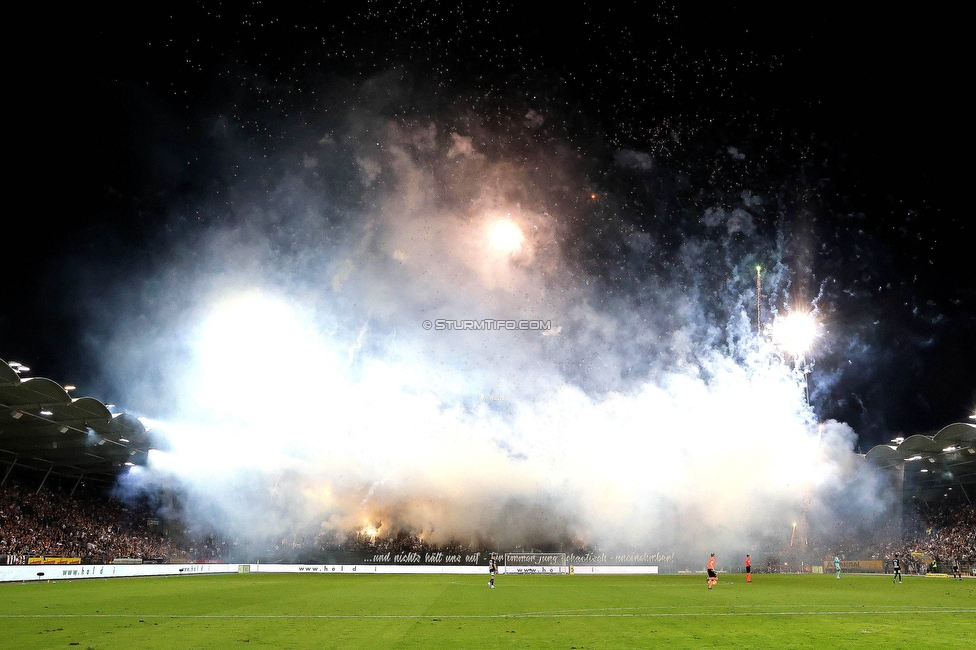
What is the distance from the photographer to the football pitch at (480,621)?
1205 centimetres

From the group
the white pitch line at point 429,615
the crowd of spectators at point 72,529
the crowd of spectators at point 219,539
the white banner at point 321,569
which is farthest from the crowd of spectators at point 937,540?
the crowd of spectators at point 72,529

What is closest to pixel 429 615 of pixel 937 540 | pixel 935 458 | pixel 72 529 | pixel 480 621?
pixel 480 621

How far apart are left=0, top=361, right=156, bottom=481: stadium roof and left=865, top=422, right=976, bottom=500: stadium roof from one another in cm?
6182

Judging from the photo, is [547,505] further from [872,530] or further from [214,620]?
[214,620]

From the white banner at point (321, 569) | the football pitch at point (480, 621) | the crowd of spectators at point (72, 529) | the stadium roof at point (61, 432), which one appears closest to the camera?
the football pitch at point (480, 621)

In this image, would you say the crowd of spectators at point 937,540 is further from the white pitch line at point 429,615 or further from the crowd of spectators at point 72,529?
the crowd of spectators at point 72,529

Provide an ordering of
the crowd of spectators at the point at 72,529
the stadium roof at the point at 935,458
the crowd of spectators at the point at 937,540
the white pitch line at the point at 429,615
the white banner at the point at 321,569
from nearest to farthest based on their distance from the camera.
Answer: the white pitch line at the point at 429,615 → the white banner at the point at 321,569 → the crowd of spectators at the point at 72,529 → the stadium roof at the point at 935,458 → the crowd of spectators at the point at 937,540

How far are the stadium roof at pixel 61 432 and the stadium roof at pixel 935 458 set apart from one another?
61.8 metres

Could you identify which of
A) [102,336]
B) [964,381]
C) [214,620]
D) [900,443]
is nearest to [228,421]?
[102,336]

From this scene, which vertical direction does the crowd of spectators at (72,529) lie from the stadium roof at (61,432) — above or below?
below

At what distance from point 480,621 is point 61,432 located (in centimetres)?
4404

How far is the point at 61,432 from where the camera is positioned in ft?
155

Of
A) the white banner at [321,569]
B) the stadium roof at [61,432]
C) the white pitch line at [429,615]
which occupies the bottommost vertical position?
the white banner at [321,569]

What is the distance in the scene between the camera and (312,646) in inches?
449
